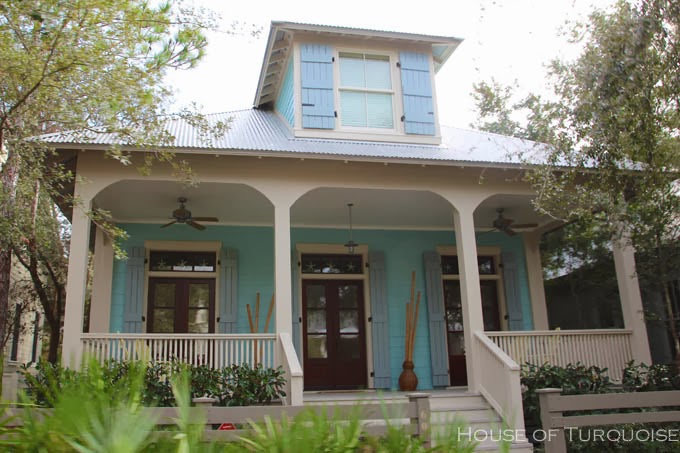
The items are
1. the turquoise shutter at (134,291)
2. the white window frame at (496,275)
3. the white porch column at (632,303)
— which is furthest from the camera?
the white window frame at (496,275)

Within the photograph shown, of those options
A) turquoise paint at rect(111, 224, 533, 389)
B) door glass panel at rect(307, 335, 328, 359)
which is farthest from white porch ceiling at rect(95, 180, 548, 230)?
door glass panel at rect(307, 335, 328, 359)

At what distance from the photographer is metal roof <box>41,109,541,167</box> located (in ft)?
21.9

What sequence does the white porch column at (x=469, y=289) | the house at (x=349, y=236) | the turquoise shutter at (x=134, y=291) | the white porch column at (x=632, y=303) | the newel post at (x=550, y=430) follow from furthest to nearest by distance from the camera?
the turquoise shutter at (x=134, y=291), the white porch column at (x=632, y=303), the house at (x=349, y=236), the white porch column at (x=469, y=289), the newel post at (x=550, y=430)

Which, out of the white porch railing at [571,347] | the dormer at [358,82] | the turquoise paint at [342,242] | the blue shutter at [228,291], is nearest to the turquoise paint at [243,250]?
the turquoise paint at [342,242]

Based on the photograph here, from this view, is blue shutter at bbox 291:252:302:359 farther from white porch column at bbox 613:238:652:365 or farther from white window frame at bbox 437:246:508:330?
white porch column at bbox 613:238:652:365

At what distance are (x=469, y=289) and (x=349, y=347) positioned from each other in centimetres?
264

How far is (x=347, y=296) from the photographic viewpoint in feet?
31.2

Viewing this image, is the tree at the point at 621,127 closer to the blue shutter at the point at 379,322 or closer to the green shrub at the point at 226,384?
the blue shutter at the point at 379,322

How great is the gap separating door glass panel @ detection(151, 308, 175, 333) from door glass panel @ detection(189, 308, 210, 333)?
273mm

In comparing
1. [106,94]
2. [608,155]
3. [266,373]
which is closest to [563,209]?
[608,155]

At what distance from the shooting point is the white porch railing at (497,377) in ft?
20.7

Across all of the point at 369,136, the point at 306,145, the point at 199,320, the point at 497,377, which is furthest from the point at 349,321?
the point at 497,377

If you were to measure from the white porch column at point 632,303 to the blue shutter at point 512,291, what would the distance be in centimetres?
193

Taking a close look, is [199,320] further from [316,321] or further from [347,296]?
[347,296]
